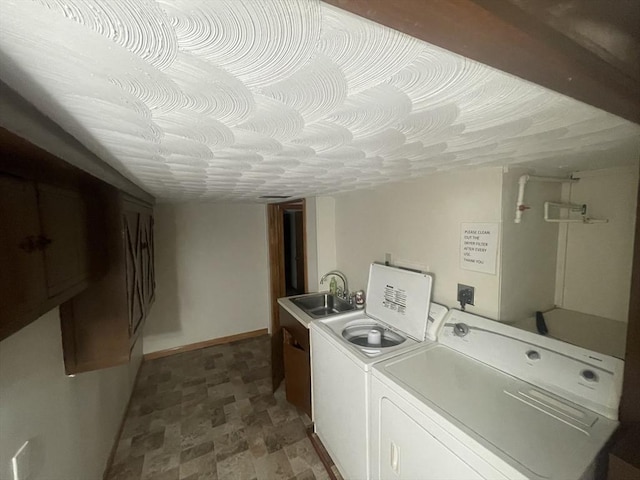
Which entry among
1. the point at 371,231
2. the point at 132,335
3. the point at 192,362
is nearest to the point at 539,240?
the point at 371,231

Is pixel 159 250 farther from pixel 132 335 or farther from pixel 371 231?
pixel 371 231

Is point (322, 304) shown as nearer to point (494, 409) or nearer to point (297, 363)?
point (297, 363)

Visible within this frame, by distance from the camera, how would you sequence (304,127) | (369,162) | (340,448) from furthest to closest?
(340,448) → (369,162) → (304,127)

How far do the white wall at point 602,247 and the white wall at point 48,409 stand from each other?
2.73 meters

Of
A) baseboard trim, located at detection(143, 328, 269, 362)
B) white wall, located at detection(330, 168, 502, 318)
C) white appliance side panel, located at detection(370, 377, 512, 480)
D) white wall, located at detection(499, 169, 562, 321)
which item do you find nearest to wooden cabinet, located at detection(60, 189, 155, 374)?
white appliance side panel, located at detection(370, 377, 512, 480)

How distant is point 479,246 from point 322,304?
1.71 metres

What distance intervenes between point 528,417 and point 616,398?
0.33m

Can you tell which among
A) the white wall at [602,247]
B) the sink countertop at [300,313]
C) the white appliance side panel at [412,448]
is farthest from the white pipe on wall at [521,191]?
the sink countertop at [300,313]

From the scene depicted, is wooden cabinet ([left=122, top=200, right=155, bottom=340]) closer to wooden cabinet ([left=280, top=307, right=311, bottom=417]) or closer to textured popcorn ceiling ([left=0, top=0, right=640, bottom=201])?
textured popcorn ceiling ([left=0, top=0, right=640, bottom=201])

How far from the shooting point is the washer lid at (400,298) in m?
1.79

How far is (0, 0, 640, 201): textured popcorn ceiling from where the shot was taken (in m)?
0.33

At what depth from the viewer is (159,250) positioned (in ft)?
11.0

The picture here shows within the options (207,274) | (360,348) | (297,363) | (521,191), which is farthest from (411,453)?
(207,274)

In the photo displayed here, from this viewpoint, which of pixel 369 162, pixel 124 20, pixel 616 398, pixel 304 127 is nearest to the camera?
pixel 124 20
